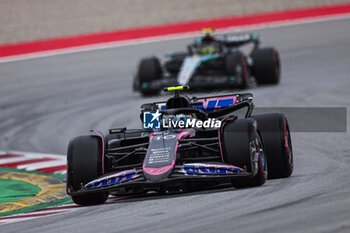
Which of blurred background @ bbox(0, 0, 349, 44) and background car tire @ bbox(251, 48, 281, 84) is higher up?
blurred background @ bbox(0, 0, 349, 44)

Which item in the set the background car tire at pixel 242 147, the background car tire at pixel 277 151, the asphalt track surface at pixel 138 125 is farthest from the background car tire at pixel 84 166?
the background car tire at pixel 277 151

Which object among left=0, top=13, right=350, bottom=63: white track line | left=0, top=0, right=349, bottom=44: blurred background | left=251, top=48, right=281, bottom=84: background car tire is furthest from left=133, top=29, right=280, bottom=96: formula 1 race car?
left=0, top=0, right=349, bottom=44: blurred background

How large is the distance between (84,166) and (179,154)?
1.17 m

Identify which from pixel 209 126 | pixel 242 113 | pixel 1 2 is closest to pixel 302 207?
pixel 209 126

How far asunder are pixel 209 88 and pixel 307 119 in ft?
14.8

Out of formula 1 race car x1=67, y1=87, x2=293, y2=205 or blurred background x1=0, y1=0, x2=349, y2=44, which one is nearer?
formula 1 race car x1=67, y1=87, x2=293, y2=205

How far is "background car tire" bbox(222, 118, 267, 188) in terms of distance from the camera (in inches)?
365

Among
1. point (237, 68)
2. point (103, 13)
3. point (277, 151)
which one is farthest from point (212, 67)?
point (103, 13)

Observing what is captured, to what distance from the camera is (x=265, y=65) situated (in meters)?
21.4

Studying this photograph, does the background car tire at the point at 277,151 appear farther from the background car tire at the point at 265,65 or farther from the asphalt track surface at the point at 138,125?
the background car tire at the point at 265,65

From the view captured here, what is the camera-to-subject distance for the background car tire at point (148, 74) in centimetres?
2088

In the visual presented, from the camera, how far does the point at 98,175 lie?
31.6 feet

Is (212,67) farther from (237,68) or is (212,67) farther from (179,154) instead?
(179,154)

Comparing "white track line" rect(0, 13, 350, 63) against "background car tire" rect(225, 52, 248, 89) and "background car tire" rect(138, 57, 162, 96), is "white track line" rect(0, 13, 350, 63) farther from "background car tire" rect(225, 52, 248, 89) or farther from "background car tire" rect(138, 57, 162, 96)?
"background car tire" rect(225, 52, 248, 89)
